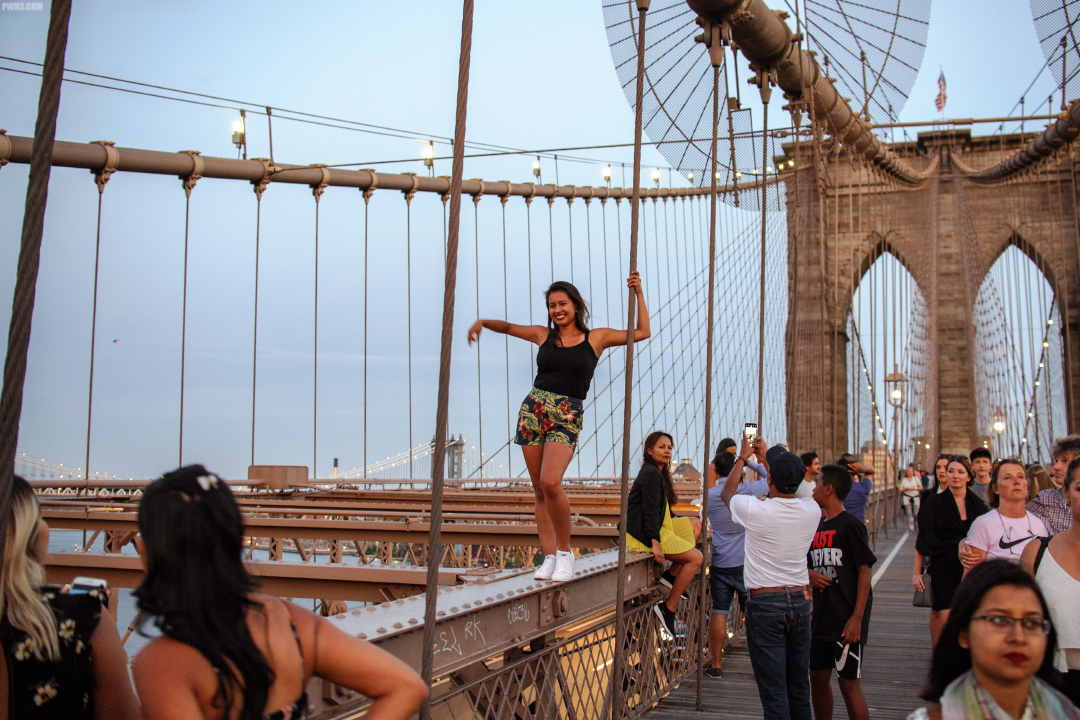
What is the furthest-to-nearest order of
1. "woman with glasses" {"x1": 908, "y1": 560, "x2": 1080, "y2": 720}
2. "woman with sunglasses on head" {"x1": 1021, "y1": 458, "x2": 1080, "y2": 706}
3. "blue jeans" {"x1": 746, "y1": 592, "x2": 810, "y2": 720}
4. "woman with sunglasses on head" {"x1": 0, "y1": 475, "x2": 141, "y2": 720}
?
1. "blue jeans" {"x1": 746, "y1": 592, "x2": 810, "y2": 720}
2. "woman with sunglasses on head" {"x1": 1021, "y1": 458, "x2": 1080, "y2": 706}
3. "woman with glasses" {"x1": 908, "y1": 560, "x2": 1080, "y2": 720}
4. "woman with sunglasses on head" {"x1": 0, "y1": 475, "x2": 141, "y2": 720}

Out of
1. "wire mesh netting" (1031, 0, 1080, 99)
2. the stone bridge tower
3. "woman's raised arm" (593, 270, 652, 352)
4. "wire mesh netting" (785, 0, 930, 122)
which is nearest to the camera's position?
"woman's raised arm" (593, 270, 652, 352)

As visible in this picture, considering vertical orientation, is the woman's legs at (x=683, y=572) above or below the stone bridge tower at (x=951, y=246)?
below

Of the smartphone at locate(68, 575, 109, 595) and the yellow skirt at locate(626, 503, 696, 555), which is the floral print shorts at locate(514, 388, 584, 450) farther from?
the smartphone at locate(68, 575, 109, 595)

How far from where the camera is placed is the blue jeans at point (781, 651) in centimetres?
327

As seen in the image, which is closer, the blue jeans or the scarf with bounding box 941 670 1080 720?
the scarf with bounding box 941 670 1080 720

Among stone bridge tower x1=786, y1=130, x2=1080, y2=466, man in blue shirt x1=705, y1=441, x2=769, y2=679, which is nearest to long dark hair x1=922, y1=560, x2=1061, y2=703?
man in blue shirt x1=705, y1=441, x2=769, y2=679

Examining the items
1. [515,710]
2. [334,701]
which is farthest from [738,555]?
[334,701]

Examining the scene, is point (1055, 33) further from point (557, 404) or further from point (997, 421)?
point (997, 421)

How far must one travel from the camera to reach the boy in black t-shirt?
3.51 meters

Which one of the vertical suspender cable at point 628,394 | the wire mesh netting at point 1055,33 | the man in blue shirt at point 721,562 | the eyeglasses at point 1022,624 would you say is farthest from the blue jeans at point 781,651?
the wire mesh netting at point 1055,33

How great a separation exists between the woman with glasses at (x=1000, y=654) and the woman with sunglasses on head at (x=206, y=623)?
1000 millimetres

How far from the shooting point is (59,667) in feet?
4.42

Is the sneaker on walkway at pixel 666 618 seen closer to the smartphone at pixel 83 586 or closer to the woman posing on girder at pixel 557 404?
the woman posing on girder at pixel 557 404

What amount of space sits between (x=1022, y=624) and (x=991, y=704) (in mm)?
140
